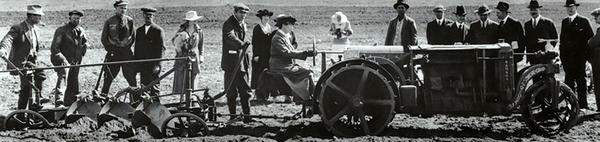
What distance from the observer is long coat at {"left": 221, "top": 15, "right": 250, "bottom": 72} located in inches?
Result: 354

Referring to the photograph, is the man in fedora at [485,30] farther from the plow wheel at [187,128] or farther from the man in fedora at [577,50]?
the plow wheel at [187,128]

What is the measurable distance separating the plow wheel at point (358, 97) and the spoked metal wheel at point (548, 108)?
1.58 m

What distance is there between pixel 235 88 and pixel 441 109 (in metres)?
2.93

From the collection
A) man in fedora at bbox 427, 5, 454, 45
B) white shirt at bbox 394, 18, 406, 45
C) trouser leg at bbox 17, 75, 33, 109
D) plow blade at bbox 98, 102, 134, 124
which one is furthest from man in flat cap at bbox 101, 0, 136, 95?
man in fedora at bbox 427, 5, 454, 45

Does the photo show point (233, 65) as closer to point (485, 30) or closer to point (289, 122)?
point (289, 122)

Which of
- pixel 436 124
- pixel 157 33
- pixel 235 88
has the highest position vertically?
pixel 157 33

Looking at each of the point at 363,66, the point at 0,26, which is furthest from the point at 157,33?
the point at 0,26

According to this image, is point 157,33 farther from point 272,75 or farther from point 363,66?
point 363,66

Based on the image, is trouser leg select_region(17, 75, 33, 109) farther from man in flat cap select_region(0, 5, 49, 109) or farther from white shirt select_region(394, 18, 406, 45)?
white shirt select_region(394, 18, 406, 45)

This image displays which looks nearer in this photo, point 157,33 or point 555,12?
point 157,33

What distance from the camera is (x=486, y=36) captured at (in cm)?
1002

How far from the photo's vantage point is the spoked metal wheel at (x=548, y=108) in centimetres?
753

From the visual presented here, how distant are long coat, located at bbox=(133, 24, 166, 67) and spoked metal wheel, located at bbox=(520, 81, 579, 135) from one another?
215 inches

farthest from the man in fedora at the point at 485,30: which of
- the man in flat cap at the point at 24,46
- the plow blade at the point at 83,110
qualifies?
the man in flat cap at the point at 24,46
